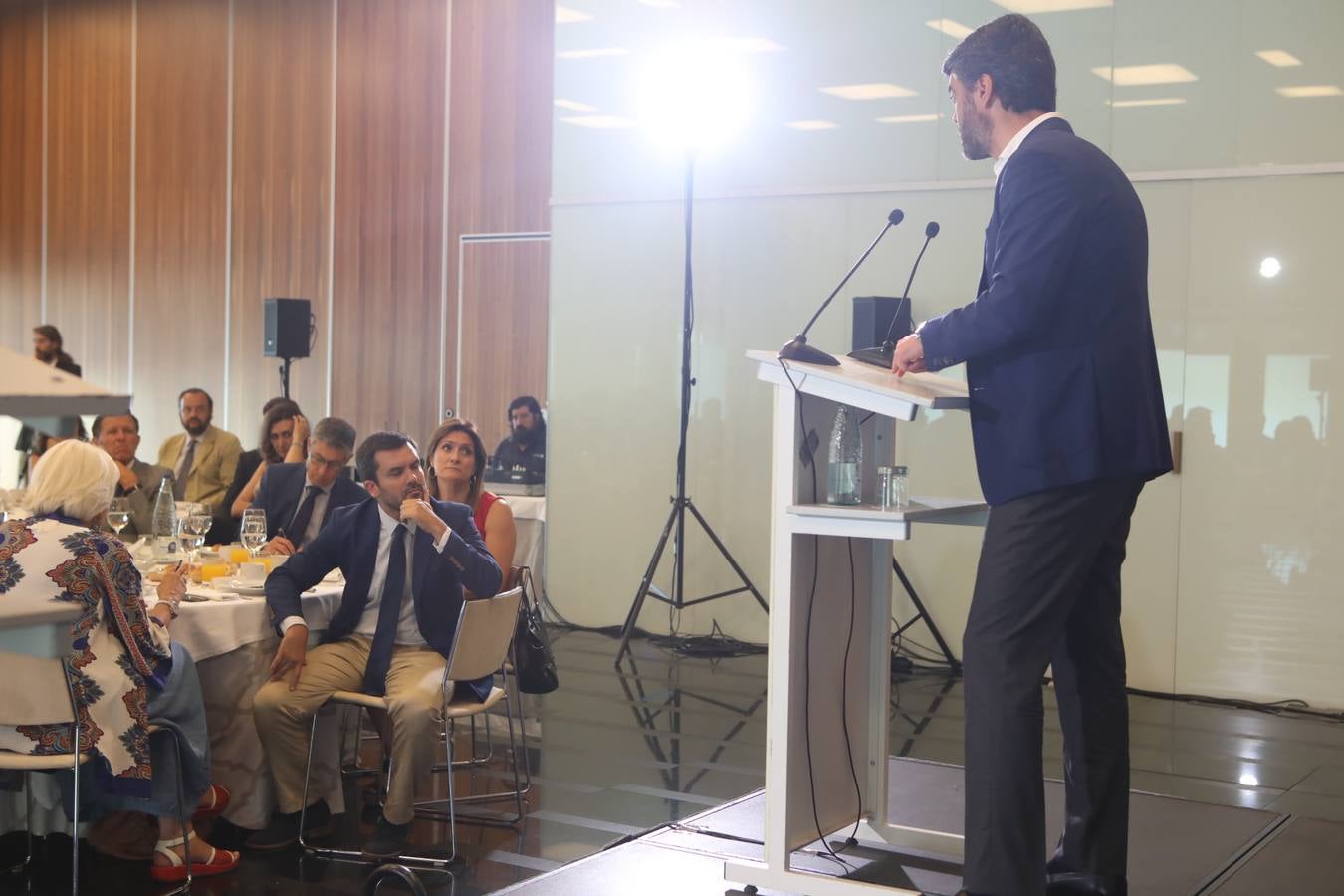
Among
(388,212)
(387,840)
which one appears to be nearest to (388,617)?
(387,840)

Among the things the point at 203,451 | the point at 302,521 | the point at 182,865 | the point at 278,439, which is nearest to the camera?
the point at 182,865

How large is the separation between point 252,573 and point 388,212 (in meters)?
6.20

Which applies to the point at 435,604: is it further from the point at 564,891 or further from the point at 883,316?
the point at 883,316

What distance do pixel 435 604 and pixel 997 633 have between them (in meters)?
1.95

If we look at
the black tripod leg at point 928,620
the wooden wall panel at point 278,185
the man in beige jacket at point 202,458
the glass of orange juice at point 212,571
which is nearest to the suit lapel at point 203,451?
the man in beige jacket at point 202,458

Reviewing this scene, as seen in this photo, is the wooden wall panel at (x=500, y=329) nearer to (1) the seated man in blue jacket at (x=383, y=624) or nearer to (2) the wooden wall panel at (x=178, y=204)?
(2) the wooden wall panel at (x=178, y=204)

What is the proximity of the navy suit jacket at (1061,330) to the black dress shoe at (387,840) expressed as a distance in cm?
201

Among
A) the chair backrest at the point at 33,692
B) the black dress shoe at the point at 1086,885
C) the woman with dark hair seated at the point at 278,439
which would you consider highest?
the woman with dark hair seated at the point at 278,439

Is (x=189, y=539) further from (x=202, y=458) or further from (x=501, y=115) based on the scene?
(x=501, y=115)

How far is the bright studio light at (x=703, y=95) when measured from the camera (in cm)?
777

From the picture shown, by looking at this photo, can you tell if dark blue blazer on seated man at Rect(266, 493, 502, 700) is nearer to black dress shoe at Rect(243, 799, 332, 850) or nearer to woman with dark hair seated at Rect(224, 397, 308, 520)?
black dress shoe at Rect(243, 799, 332, 850)

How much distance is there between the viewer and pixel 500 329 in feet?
31.2

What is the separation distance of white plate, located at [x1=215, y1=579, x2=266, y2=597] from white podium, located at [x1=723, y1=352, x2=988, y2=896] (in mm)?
1738

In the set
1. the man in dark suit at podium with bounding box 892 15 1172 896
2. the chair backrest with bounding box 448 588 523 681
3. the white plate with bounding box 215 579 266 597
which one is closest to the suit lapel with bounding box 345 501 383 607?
the white plate with bounding box 215 579 266 597
